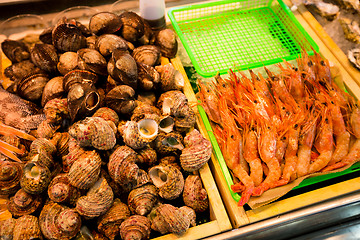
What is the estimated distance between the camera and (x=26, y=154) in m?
1.92

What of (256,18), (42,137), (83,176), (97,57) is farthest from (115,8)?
(83,176)

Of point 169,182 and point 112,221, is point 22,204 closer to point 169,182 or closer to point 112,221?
point 112,221

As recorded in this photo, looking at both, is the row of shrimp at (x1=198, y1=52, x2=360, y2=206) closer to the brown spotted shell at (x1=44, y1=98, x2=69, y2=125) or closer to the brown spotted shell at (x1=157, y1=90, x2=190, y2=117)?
the brown spotted shell at (x1=157, y1=90, x2=190, y2=117)

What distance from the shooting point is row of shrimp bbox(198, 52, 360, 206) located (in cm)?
192

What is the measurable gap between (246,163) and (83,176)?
1.09 m

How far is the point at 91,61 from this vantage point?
2070mm

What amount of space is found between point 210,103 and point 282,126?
553 millimetres

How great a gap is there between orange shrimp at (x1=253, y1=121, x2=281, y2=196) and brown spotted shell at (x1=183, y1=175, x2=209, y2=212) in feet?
1.06

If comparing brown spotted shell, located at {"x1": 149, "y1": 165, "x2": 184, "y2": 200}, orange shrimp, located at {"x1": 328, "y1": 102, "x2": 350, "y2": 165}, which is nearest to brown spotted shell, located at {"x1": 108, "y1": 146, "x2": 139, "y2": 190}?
brown spotted shell, located at {"x1": 149, "y1": 165, "x2": 184, "y2": 200}

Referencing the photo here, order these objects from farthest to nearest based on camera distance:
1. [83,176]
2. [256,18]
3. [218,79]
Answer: [256,18]
[218,79]
[83,176]

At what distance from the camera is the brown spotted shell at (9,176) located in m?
1.70

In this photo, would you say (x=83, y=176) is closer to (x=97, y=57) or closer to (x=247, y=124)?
(x=97, y=57)

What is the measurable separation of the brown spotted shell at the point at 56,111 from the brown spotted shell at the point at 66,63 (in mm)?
292

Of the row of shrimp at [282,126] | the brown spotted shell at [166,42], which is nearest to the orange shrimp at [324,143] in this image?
the row of shrimp at [282,126]
